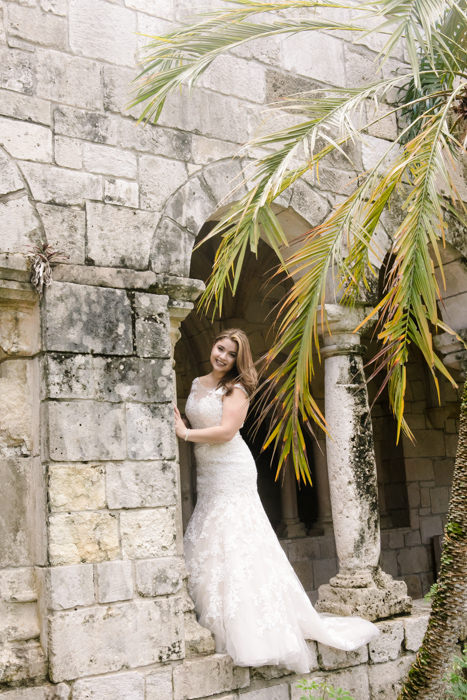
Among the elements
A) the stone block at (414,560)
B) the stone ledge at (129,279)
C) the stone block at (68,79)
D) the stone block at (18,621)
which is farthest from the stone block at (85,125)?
the stone block at (414,560)

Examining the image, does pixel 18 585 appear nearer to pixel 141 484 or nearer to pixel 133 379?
pixel 141 484

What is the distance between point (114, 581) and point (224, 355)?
1.30m

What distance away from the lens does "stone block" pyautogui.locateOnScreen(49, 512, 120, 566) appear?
3328 millimetres

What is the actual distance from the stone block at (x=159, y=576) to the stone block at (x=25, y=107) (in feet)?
7.24

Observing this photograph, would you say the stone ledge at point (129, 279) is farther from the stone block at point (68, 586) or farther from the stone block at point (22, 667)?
the stone block at point (22, 667)

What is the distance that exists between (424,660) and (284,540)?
4.08 meters

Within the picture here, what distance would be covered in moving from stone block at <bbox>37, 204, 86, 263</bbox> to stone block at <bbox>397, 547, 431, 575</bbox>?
18.2ft

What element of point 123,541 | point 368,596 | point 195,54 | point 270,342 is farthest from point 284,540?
point 195,54

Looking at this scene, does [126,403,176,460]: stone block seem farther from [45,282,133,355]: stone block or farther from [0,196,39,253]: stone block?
[0,196,39,253]: stone block

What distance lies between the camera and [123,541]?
3.51 meters

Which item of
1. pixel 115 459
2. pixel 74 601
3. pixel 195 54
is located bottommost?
pixel 74 601

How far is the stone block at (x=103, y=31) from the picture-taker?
152 inches

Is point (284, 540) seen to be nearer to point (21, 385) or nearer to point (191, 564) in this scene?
point (191, 564)

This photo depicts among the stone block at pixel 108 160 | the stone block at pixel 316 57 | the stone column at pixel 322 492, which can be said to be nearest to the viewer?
the stone block at pixel 108 160
